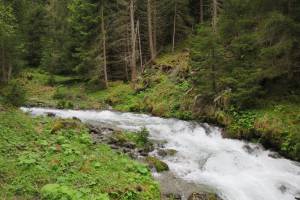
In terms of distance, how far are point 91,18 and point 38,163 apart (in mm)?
23698

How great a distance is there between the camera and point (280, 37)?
17.0 meters

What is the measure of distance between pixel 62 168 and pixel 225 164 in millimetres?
6241

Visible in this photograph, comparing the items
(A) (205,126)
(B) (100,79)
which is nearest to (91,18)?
(B) (100,79)

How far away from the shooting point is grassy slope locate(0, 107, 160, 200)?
8922mm

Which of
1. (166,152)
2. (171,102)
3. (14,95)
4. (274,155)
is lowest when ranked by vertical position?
(274,155)

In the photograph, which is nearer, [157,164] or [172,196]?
[172,196]

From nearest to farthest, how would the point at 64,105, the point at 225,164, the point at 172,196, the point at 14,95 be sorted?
the point at 172,196 → the point at 225,164 → the point at 14,95 → the point at 64,105

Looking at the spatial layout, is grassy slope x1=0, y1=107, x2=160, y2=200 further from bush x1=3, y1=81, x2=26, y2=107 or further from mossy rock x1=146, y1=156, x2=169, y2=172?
bush x1=3, y1=81, x2=26, y2=107

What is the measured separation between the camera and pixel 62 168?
10250 mm

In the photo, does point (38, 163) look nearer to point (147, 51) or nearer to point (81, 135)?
point (81, 135)

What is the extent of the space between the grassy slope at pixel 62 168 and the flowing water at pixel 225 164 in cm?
217

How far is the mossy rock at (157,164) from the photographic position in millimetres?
12034

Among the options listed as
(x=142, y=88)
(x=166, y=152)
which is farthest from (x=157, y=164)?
(x=142, y=88)

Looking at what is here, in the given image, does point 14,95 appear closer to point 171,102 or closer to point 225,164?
point 171,102
